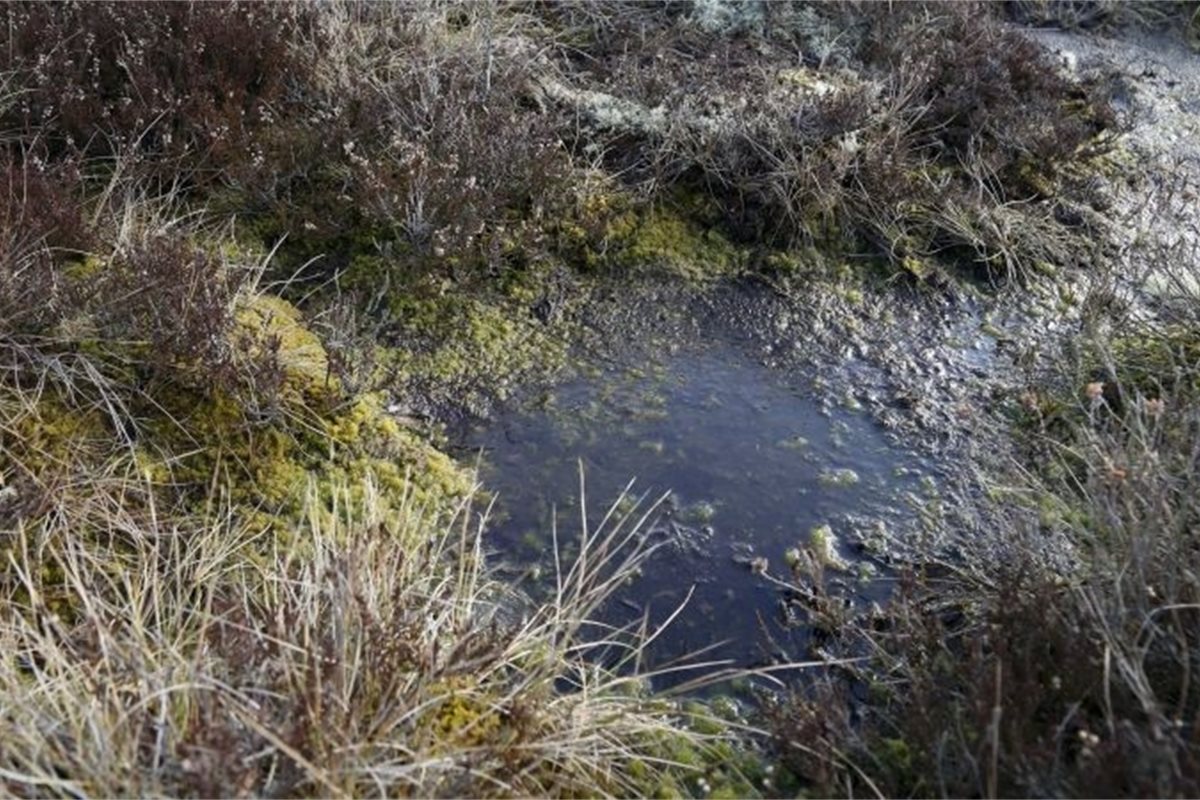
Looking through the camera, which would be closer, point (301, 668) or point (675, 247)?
point (301, 668)

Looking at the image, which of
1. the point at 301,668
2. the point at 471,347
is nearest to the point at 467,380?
the point at 471,347

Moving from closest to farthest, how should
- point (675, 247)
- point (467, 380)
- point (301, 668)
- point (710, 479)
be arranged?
point (301, 668), point (710, 479), point (467, 380), point (675, 247)

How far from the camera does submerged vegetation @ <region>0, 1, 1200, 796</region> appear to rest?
287 centimetres

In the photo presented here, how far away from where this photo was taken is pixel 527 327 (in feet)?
15.9

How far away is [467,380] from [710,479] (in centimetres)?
100

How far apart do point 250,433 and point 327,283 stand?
976 mm

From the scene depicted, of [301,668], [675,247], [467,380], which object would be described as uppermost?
[675,247]

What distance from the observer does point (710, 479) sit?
419 cm

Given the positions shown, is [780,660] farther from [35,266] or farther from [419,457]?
[35,266]

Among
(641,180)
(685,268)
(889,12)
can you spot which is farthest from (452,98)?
(889,12)

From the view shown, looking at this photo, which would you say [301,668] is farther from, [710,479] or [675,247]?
[675,247]

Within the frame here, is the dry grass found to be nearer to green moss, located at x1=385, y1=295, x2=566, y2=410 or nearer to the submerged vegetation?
the submerged vegetation

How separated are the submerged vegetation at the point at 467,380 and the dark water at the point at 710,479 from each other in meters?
0.13

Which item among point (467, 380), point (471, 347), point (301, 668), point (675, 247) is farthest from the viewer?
point (675, 247)
